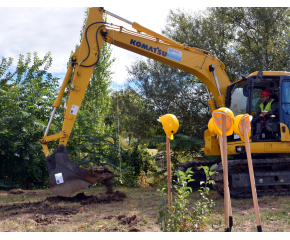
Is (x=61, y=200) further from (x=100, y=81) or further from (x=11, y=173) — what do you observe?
(x=100, y=81)

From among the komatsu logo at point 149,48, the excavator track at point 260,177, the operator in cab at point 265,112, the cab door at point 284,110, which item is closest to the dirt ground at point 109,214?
the excavator track at point 260,177

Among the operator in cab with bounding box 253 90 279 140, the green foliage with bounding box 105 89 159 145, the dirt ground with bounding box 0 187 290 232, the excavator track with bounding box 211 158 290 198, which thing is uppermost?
the green foliage with bounding box 105 89 159 145

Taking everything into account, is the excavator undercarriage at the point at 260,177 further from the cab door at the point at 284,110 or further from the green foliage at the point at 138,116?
the green foliage at the point at 138,116

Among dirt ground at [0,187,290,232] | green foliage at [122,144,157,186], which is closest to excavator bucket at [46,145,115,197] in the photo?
dirt ground at [0,187,290,232]

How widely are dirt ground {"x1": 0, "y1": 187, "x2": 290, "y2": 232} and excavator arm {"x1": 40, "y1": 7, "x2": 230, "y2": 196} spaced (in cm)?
57

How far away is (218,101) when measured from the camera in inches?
300

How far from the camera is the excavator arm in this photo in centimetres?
596

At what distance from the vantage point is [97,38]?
6770mm

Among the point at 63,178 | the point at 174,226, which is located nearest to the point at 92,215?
the point at 63,178

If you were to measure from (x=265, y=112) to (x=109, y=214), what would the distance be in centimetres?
449

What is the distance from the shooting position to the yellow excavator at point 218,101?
611 centimetres

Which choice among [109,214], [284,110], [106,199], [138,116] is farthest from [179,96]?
[109,214]

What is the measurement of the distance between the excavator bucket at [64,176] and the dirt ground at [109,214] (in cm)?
39

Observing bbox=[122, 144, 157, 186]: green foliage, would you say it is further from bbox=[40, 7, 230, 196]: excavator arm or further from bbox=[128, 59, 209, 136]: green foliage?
bbox=[40, 7, 230, 196]: excavator arm
